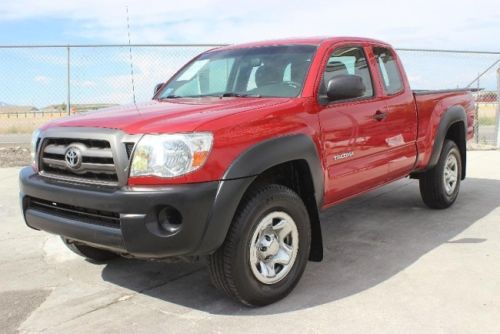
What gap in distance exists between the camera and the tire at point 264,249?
3.26 metres

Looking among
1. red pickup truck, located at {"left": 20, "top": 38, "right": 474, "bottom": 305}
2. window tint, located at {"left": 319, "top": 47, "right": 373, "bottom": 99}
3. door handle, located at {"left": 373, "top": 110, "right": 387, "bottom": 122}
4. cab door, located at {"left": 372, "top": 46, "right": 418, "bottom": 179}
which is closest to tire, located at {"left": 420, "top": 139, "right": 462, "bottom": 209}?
cab door, located at {"left": 372, "top": 46, "right": 418, "bottom": 179}

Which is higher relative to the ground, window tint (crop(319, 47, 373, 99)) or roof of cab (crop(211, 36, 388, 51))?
roof of cab (crop(211, 36, 388, 51))

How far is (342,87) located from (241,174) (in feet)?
3.87

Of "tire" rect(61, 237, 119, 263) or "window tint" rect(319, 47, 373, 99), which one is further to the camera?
"tire" rect(61, 237, 119, 263)

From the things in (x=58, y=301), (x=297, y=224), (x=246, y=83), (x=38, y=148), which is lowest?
(x=58, y=301)

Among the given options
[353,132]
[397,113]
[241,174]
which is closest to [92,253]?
[241,174]

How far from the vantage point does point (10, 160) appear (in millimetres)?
10211

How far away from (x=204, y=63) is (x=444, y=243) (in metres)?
2.74

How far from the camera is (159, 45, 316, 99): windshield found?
416 cm

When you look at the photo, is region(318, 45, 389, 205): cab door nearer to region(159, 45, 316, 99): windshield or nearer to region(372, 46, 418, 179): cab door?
region(372, 46, 418, 179): cab door

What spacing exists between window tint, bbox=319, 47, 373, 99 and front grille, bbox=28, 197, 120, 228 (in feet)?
5.90

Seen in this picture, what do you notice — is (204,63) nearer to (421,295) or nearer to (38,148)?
(38,148)

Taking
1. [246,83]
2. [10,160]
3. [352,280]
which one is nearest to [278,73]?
[246,83]

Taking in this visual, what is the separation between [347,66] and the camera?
467 centimetres
